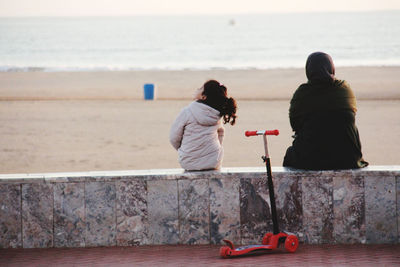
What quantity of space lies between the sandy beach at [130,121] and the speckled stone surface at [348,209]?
4.85 m

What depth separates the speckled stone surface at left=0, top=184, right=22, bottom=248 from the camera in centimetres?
500

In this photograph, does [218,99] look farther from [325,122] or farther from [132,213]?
[132,213]

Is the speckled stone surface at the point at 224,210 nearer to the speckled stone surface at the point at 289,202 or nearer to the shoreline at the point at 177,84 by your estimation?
the speckled stone surface at the point at 289,202

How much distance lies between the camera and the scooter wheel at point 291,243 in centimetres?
464

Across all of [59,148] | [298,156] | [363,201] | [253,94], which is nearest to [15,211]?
[298,156]

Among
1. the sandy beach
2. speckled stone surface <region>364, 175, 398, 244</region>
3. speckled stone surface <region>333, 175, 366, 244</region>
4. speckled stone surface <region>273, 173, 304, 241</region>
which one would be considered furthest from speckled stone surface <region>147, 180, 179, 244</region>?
the sandy beach

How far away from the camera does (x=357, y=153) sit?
5051 mm

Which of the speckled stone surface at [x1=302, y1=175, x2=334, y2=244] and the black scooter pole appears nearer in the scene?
the black scooter pole

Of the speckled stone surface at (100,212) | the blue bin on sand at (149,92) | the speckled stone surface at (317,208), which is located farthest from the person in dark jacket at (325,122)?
the blue bin on sand at (149,92)

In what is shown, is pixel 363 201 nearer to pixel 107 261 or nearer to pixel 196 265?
pixel 196 265

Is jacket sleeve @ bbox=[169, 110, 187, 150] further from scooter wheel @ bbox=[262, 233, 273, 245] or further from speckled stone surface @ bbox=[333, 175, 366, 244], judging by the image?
speckled stone surface @ bbox=[333, 175, 366, 244]

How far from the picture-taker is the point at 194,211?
5012 mm

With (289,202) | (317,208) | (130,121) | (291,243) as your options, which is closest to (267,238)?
(291,243)

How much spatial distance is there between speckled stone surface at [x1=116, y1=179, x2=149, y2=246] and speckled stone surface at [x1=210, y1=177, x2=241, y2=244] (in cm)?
52
